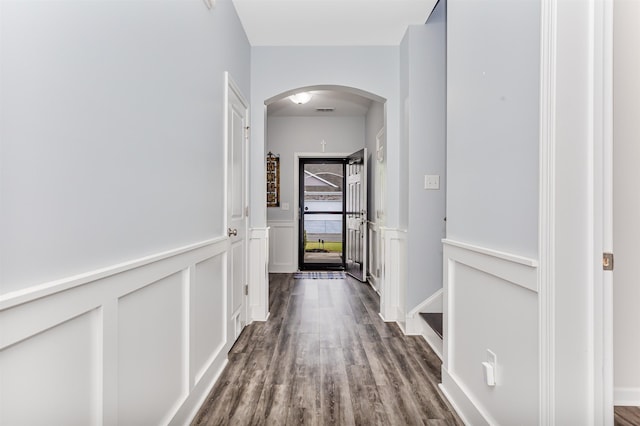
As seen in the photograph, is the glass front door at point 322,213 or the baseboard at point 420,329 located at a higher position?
the glass front door at point 322,213

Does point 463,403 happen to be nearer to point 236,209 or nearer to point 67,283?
point 67,283

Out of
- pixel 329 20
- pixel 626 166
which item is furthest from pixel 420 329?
pixel 329 20

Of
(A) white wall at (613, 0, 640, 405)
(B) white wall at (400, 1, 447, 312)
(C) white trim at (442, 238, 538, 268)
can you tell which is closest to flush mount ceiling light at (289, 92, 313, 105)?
(B) white wall at (400, 1, 447, 312)

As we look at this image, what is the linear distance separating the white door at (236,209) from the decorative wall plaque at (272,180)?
2.89 metres

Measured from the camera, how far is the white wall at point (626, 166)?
1.68 m

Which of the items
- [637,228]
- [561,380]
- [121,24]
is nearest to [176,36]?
[121,24]

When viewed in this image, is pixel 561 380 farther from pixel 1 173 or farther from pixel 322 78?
pixel 322 78

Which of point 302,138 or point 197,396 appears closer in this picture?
point 197,396

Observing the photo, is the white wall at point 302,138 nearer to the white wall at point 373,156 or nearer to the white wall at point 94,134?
the white wall at point 373,156

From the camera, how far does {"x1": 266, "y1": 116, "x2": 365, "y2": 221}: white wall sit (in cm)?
628

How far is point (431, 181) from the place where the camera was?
126 inches

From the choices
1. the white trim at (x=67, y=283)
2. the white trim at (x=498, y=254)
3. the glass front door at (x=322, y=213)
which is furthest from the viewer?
the glass front door at (x=322, y=213)

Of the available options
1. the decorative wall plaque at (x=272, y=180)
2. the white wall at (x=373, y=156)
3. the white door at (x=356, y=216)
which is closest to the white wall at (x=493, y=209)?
the white wall at (x=373, y=156)

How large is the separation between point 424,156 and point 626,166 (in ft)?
5.32
